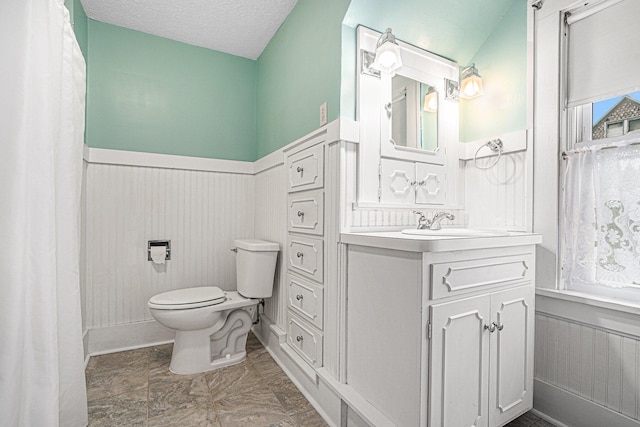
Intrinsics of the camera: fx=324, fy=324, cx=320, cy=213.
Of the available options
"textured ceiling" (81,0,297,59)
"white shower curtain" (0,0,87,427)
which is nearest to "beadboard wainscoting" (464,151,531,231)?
"textured ceiling" (81,0,297,59)

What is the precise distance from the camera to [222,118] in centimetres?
271

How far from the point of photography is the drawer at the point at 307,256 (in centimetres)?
174

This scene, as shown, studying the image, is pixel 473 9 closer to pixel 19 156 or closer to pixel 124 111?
pixel 19 156

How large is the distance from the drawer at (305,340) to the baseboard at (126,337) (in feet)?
3.54

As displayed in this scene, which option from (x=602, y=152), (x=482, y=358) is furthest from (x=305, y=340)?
(x=602, y=152)

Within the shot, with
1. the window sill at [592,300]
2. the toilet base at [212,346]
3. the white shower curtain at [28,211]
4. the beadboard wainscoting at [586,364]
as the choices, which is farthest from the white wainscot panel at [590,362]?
the white shower curtain at [28,211]

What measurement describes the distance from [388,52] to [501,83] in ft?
2.70

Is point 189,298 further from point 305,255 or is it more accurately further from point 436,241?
point 436,241

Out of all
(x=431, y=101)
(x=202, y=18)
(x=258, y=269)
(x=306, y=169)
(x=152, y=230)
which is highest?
(x=202, y=18)

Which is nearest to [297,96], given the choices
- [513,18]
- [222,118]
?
[222,118]

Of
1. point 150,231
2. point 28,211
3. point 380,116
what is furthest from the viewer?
point 150,231

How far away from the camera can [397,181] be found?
69.4 inches

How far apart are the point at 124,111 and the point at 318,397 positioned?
2.33 metres

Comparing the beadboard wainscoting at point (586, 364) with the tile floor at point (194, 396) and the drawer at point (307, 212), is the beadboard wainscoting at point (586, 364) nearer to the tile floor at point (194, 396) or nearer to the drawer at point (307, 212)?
the tile floor at point (194, 396)
